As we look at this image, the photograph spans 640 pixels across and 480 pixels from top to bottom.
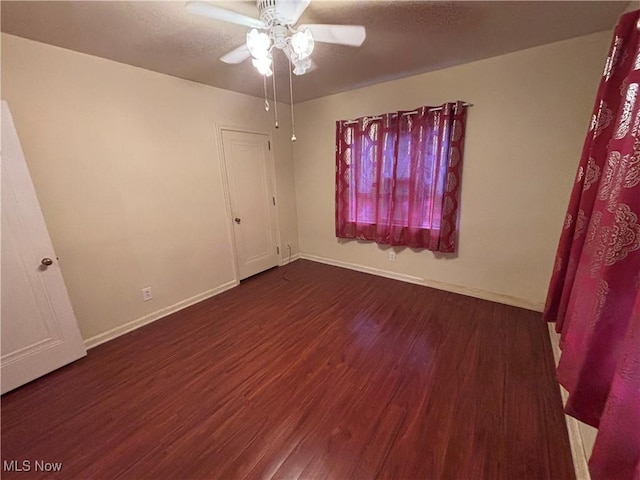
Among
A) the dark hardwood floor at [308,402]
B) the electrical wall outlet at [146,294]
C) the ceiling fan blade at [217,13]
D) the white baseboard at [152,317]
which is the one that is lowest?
the dark hardwood floor at [308,402]

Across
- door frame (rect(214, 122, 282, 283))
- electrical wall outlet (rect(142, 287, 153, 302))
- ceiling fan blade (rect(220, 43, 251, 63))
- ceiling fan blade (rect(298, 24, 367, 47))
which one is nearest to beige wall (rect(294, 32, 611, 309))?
door frame (rect(214, 122, 282, 283))

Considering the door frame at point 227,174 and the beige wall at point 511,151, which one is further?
the door frame at point 227,174

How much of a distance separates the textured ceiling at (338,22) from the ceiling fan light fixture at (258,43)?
369mm

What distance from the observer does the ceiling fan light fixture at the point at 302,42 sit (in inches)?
52.8

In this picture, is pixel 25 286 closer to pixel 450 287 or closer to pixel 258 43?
pixel 258 43

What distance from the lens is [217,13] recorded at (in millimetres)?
1227

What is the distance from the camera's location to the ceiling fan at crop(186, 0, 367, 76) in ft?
4.11

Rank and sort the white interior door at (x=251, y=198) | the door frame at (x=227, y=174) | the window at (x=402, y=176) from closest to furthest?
the window at (x=402, y=176) < the door frame at (x=227, y=174) < the white interior door at (x=251, y=198)

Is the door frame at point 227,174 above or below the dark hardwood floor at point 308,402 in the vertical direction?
above

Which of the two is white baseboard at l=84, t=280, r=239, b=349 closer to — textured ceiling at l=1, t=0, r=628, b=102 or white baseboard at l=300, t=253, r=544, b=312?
white baseboard at l=300, t=253, r=544, b=312

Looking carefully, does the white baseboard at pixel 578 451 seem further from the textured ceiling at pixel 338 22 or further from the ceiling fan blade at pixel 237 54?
the ceiling fan blade at pixel 237 54

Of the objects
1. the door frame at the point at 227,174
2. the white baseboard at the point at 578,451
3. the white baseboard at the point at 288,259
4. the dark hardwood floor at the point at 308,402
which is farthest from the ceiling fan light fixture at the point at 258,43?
the white baseboard at the point at 288,259

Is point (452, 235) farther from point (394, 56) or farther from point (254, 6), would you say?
point (254, 6)

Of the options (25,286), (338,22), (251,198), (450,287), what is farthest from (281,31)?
(450,287)
